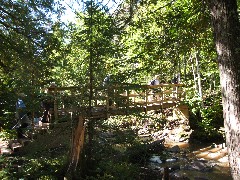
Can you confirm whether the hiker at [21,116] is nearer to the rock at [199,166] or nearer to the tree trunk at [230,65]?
the tree trunk at [230,65]

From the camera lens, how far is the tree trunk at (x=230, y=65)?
334 cm

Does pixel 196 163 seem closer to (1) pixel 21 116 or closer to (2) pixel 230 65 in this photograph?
(1) pixel 21 116

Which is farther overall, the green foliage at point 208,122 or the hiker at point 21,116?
the green foliage at point 208,122

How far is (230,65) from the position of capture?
336 cm


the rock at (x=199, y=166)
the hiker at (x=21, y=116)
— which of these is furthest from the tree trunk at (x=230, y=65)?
the rock at (x=199, y=166)

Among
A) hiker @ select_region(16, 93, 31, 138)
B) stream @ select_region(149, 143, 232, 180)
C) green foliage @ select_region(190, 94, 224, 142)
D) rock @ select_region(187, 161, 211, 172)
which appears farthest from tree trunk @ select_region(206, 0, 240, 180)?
green foliage @ select_region(190, 94, 224, 142)

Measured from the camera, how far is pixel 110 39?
19.7 feet

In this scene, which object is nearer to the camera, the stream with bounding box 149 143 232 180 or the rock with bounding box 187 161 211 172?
the stream with bounding box 149 143 232 180

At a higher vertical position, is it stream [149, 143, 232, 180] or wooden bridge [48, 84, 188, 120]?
wooden bridge [48, 84, 188, 120]

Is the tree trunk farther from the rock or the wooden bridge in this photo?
the rock

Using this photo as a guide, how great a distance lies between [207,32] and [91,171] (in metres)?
3.97

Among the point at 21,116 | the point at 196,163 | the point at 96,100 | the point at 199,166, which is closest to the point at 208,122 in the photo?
the point at 196,163

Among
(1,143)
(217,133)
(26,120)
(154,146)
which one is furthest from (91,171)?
(217,133)

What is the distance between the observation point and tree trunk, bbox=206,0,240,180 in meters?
3.34
